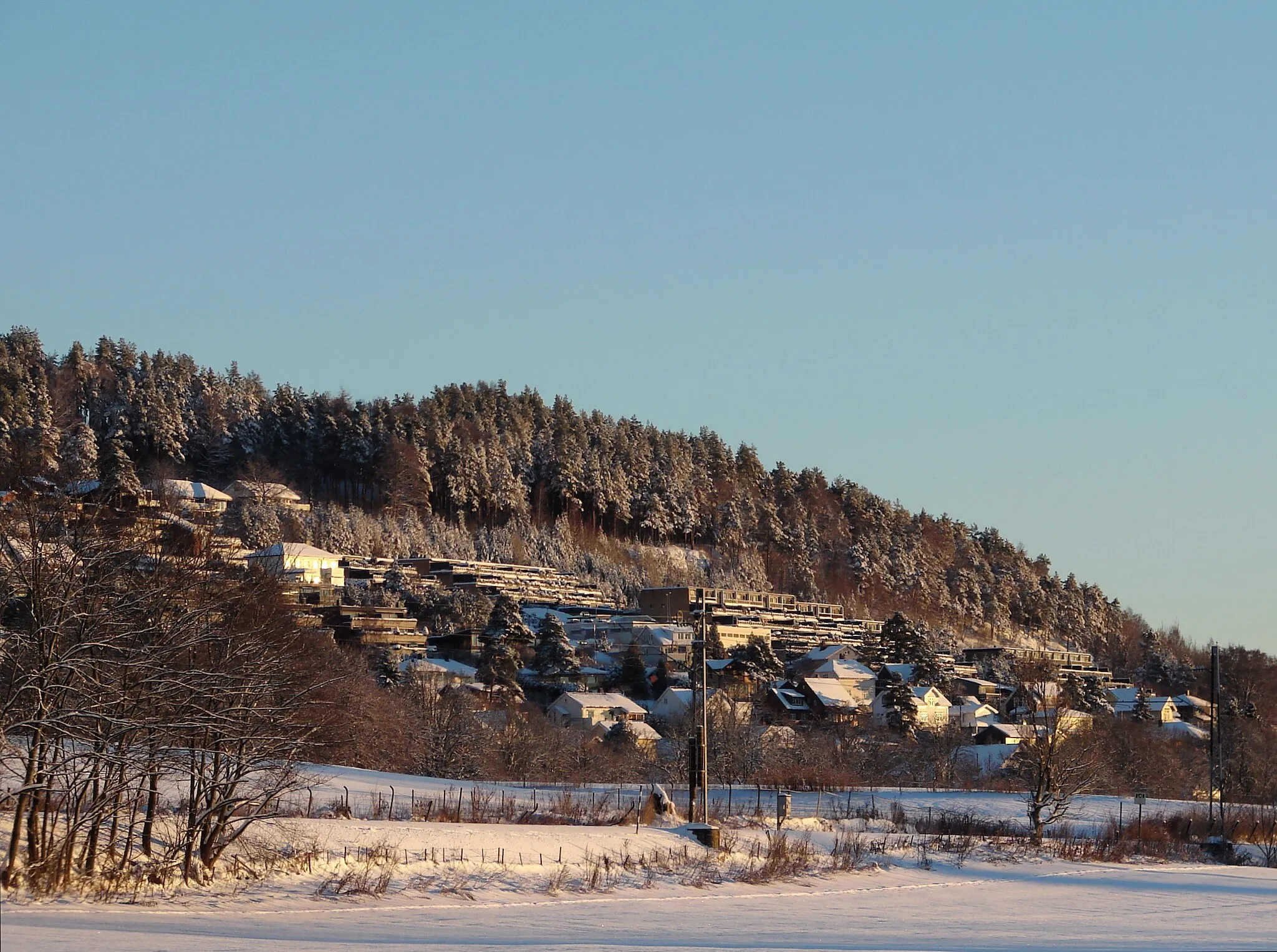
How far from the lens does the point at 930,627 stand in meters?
195

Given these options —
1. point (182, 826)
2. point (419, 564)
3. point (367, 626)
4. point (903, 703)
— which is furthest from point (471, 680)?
point (182, 826)

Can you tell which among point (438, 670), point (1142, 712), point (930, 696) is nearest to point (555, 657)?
point (438, 670)

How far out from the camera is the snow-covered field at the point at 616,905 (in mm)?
23672

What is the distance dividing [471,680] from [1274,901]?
75.0 meters

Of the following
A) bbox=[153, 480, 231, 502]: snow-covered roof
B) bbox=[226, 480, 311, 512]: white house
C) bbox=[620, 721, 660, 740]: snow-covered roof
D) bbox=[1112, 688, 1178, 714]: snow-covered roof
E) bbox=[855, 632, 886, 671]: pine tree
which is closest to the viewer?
bbox=[620, 721, 660, 740]: snow-covered roof

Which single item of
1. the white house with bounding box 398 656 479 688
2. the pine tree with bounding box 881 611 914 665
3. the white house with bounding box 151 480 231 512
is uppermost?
the white house with bounding box 151 480 231 512

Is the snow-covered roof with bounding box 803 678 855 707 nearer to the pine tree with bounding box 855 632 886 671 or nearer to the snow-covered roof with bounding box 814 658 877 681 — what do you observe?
the snow-covered roof with bounding box 814 658 877 681

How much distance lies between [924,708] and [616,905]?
86.0 meters

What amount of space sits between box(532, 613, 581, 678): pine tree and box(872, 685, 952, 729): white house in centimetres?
2224

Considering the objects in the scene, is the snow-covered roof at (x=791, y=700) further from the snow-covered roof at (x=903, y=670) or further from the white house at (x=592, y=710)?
the white house at (x=592, y=710)

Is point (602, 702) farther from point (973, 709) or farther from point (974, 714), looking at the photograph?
point (973, 709)

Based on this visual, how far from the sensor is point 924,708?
371 feet

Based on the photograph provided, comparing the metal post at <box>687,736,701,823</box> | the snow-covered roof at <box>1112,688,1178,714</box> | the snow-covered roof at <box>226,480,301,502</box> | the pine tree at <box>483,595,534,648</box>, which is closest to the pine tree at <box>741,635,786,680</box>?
the pine tree at <box>483,595,534,648</box>

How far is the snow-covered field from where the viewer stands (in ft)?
77.7
